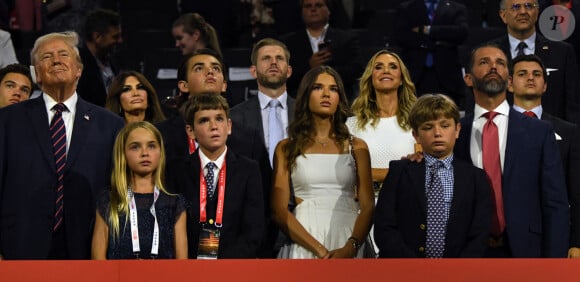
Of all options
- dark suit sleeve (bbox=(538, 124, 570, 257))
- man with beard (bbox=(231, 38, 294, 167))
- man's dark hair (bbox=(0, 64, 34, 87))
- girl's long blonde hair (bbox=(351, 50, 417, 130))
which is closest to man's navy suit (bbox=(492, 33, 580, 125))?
girl's long blonde hair (bbox=(351, 50, 417, 130))

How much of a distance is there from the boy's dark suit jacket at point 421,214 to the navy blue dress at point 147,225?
3.24 ft

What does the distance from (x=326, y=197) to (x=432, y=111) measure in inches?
31.1

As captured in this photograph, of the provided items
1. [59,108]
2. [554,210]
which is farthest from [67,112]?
[554,210]

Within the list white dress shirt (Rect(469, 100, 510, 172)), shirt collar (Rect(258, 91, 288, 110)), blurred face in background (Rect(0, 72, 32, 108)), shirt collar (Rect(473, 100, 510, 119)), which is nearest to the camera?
white dress shirt (Rect(469, 100, 510, 172))

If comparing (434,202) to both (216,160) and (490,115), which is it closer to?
A: (490,115)

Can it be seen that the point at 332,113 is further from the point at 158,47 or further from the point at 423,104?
the point at 158,47

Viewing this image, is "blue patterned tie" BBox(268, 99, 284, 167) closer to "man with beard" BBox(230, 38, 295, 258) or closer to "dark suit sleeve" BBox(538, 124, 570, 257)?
"man with beard" BBox(230, 38, 295, 258)

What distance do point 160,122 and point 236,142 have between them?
44 centimetres

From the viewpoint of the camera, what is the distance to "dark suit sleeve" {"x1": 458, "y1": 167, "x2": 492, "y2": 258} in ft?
18.9

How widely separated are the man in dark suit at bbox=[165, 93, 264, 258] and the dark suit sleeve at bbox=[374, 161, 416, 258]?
58 cm

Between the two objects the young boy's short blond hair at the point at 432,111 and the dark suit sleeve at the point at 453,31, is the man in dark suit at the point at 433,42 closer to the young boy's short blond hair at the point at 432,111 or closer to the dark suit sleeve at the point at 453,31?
the dark suit sleeve at the point at 453,31

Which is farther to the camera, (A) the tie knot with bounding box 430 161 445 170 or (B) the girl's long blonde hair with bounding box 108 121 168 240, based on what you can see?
(A) the tie knot with bounding box 430 161 445 170

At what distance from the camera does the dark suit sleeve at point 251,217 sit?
585cm

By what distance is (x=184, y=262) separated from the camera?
15.1 ft
